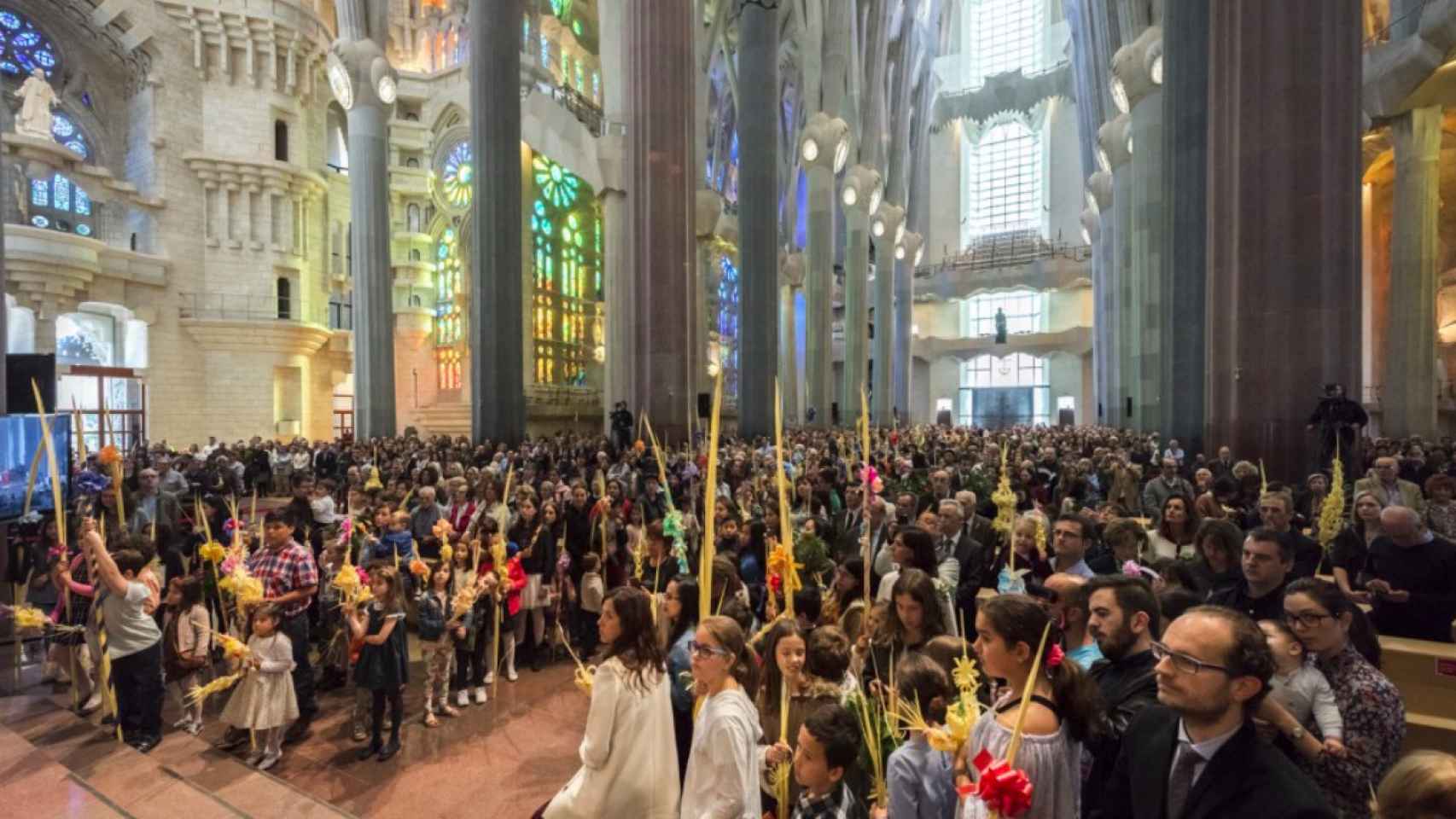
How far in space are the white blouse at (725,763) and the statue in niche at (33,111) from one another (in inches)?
1174

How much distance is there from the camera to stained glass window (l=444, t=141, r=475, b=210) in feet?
101

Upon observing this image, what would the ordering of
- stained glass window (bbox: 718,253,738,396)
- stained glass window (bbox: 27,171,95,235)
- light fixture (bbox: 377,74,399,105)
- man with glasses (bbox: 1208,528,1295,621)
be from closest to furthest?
1. man with glasses (bbox: 1208,528,1295,621)
2. light fixture (bbox: 377,74,399,105)
3. stained glass window (bbox: 27,171,95,235)
4. stained glass window (bbox: 718,253,738,396)

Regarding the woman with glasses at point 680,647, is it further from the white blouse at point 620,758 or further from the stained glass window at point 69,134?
the stained glass window at point 69,134

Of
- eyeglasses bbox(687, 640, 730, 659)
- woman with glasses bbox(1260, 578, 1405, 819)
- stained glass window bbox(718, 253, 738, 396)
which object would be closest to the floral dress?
woman with glasses bbox(1260, 578, 1405, 819)

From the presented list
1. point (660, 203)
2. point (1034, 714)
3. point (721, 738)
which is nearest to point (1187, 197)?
point (660, 203)

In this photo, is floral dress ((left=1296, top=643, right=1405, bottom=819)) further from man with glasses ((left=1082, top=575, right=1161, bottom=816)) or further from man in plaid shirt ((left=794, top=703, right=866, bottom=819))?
man in plaid shirt ((left=794, top=703, right=866, bottom=819))

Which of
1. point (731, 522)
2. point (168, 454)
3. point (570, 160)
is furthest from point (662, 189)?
point (731, 522)

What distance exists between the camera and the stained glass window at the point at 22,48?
24266 millimetres

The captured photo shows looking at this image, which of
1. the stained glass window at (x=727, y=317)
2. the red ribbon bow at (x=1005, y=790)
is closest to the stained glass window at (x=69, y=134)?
the stained glass window at (x=727, y=317)

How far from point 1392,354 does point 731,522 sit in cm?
1751

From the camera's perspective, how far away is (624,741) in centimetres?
282

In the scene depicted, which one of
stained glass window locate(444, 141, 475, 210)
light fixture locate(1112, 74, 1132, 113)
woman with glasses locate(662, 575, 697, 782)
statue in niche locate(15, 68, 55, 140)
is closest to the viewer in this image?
woman with glasses locate(662, 575, 697, 782)

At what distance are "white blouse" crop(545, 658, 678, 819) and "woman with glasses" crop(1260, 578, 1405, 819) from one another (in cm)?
195

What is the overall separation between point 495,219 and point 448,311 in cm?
1368
